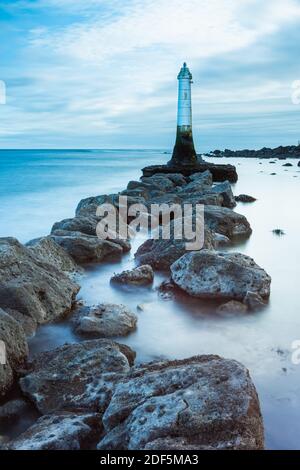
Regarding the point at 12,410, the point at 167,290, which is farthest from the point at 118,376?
the point at 167,290

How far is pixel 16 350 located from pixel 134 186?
13.0 m

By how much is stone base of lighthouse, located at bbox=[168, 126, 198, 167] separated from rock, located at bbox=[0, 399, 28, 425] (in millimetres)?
21515

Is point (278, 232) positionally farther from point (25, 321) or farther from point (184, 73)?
point (184, 73)

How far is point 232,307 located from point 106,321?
1.39 metres

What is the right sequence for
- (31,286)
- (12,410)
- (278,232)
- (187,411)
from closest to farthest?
(187,411), (12,410), (31,286), (278,232)

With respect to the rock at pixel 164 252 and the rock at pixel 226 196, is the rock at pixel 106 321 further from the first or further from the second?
the rock at pixel 226 196

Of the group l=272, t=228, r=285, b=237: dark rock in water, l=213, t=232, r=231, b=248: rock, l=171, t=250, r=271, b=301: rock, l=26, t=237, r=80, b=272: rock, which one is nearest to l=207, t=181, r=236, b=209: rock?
l=272, t=228, r=285, b=237: dark rock in water

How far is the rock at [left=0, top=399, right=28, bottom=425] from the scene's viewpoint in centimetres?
345

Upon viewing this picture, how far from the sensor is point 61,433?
9.87 ft

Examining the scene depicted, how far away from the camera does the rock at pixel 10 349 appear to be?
3.81m

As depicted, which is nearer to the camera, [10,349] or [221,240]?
[10,349]

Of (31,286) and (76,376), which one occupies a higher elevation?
(31,286)

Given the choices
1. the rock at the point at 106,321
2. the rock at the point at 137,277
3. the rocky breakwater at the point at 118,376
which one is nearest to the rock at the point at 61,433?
the rocky breakwater at the point at 118,376
